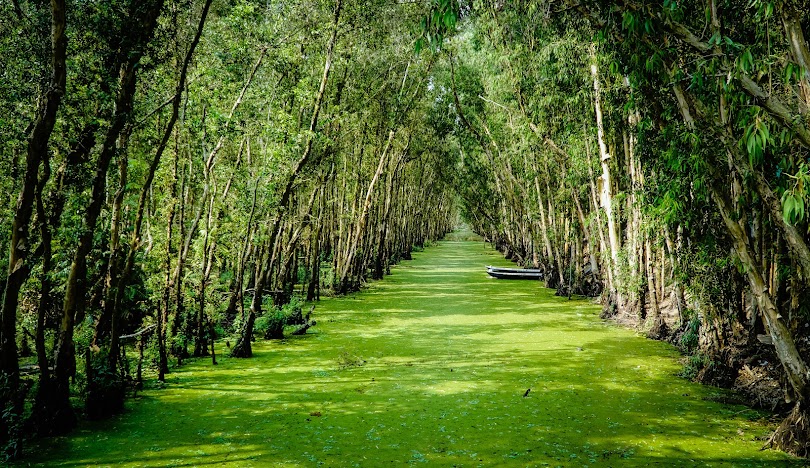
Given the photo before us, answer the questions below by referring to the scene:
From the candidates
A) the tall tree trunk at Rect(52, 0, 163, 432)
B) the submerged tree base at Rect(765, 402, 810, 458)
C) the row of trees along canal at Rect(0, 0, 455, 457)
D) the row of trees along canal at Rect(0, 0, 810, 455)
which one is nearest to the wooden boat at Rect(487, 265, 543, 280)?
the row of trees along canal at Rect(0, 0, 810, 455)

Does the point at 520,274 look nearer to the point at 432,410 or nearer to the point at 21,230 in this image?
the point at 432,410

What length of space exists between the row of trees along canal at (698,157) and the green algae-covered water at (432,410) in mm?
699

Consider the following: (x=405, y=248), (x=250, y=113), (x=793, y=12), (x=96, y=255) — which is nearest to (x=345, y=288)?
(x=250, y=113)

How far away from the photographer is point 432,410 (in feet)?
19.0

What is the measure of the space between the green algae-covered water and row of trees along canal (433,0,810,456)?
0.70 m

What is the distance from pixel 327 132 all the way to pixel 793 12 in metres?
8.65

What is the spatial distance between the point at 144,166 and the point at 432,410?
13.6 feet

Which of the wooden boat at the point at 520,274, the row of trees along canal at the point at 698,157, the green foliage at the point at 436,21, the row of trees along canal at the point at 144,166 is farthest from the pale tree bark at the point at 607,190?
the wooden boat at the point at 520,274

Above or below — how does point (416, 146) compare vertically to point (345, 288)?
above

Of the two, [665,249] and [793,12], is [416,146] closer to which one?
[665,249]

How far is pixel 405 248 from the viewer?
30.3m

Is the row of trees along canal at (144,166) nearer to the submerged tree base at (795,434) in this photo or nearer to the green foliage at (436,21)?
the green foliage at (436,21)

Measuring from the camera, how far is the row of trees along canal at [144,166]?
4828 millimetres

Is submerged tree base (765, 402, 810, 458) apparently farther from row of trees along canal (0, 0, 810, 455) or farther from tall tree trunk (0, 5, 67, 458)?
tall tree trunk (0, 5, 67, 458)
